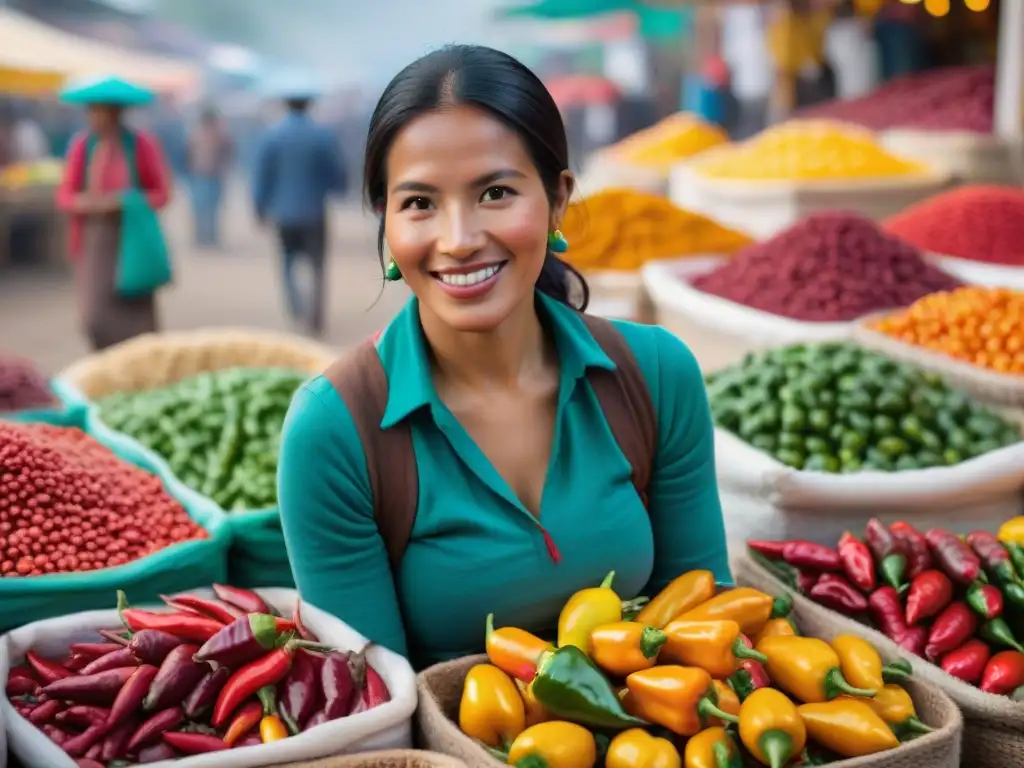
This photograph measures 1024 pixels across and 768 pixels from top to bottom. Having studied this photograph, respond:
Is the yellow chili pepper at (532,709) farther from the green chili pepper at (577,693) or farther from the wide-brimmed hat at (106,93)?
the wide-brimmed hat at (106,93)

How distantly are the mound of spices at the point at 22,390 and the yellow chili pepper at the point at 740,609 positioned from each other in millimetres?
2344

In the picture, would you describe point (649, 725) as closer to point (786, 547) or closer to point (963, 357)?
point (786, 547)

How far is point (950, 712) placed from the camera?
184 centimetres

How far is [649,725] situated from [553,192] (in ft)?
2.68

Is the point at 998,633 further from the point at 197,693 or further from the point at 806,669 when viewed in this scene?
the point at 197,693

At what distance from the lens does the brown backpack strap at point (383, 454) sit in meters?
1.87

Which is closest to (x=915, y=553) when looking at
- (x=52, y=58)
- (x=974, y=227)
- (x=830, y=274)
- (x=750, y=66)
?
(x=830, y=274)

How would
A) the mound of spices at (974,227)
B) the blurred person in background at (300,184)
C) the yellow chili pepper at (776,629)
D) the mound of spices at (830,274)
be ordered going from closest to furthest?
the yellow chili pepper at (776,629)
the mound of spices at (830,274)
the mound of spices at (974,227)
the blurred person in background at (300,184)

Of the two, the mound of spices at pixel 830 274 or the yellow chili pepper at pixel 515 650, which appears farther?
the mound of spices at pixel 830 274

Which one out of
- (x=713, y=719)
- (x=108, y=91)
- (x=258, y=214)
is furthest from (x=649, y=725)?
(x=258, y=214)

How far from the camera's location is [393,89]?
5.93 feet

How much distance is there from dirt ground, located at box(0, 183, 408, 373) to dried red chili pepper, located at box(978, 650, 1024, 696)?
17.6 ft

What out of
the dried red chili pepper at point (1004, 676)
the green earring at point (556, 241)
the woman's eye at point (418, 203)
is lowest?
the dried red chili pepper at point (1004, 676)

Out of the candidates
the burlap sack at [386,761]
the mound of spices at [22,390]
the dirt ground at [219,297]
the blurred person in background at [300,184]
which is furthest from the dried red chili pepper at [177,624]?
the blurred person in background at [300,184]
